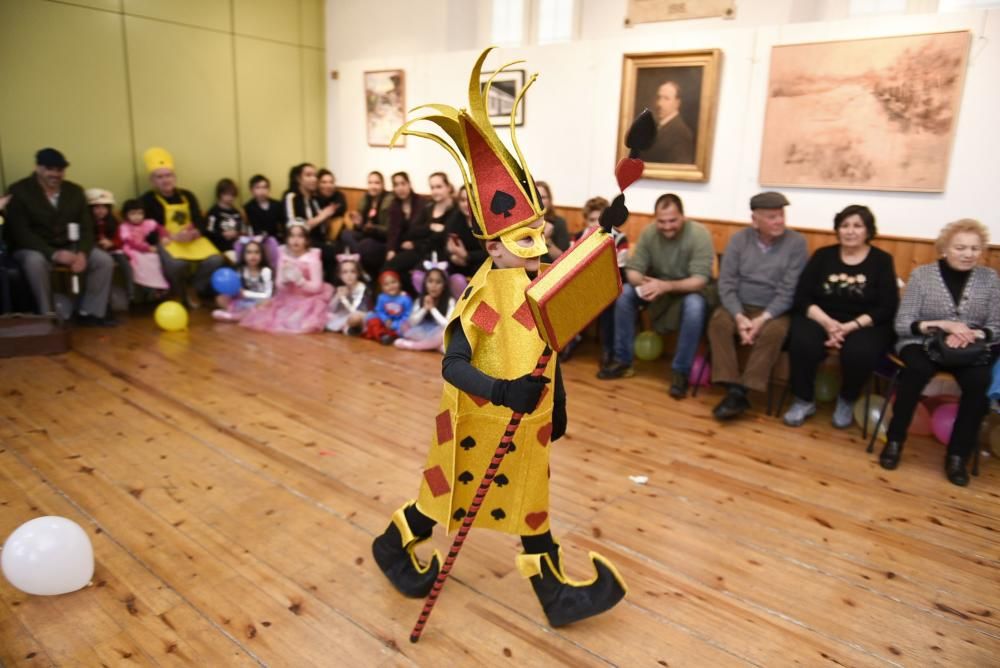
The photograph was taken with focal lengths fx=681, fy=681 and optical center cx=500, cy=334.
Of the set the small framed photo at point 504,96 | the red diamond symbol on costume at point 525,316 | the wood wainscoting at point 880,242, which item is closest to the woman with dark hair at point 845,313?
the wood wainscoting at point 880,242

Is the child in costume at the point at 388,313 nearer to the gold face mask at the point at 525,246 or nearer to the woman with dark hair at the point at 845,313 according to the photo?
A: the woman with dark hair at the point at 845,313

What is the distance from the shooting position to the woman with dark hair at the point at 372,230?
20.7 feet

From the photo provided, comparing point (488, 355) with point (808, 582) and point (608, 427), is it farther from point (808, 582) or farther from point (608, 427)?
point (608, 427)

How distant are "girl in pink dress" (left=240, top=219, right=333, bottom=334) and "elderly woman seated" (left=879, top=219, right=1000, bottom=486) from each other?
4307 mm

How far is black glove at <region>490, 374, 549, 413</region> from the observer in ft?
5.48

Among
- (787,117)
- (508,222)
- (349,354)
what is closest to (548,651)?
(508,222)

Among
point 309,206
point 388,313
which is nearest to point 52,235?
point 309,206

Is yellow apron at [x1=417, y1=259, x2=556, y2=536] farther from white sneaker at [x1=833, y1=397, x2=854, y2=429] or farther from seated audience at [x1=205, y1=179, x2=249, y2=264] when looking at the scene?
seated audience at [x1=205, y1=179, x2=249, y2=264]

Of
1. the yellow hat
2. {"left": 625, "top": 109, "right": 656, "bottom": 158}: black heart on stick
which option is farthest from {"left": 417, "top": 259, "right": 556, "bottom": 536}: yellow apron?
the yellow hat

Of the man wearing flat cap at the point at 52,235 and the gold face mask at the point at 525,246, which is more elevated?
the gold face mask at the point at 525,246

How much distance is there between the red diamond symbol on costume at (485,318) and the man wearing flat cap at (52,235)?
15.1 feet

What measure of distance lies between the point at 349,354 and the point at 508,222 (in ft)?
11.6

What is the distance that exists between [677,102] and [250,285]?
3.97 meters

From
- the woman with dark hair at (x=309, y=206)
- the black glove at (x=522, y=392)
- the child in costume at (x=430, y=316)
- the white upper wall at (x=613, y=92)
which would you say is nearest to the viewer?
the black glove at (x=522, y=392)
